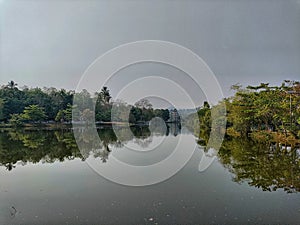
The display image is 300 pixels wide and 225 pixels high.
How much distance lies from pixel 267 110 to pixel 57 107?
28714mm

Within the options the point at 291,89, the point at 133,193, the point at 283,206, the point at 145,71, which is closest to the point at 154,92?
the point at 145,71

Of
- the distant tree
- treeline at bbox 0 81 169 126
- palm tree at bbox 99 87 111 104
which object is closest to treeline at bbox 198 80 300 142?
treeline at bbox 0 81 169 126

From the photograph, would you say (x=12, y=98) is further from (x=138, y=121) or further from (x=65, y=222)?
(x=65, y=222)

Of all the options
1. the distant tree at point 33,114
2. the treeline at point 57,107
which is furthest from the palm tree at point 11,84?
the distant tree at point 33,114

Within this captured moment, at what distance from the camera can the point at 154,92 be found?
13.7m

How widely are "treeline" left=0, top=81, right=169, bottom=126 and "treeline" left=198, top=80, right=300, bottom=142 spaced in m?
19.0

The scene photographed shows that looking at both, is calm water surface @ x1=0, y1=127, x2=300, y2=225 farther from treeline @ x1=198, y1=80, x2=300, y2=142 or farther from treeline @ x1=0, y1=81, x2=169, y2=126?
treeline @ x1=0, y1=81, x2=169, y2=126

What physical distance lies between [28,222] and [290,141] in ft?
40.7

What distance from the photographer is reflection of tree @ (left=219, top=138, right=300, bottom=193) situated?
664 cm

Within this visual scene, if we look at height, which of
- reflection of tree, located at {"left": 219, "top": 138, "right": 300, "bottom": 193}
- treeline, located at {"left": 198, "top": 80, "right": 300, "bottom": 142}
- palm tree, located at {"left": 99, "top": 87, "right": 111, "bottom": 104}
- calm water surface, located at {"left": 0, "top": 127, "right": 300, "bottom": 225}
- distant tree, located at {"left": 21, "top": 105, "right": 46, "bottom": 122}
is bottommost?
calm water surface, located at {"left": 0, "top": 127, "right": 300, "bottom": 225}

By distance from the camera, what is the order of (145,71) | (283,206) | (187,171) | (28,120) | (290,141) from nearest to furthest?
(283,206)
(187,171)
(145,71)
(290,141)
(28,120)

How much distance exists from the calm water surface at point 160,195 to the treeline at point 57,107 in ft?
83.7

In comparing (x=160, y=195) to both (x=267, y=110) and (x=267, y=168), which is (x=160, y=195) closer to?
(x=267, y=168)

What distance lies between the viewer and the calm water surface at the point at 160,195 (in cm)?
450
